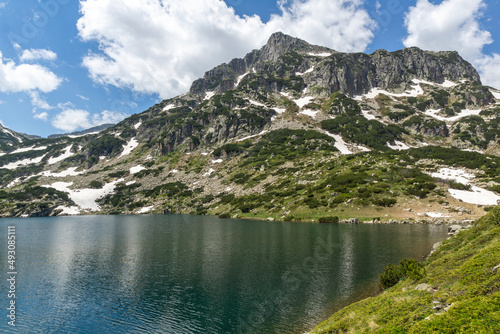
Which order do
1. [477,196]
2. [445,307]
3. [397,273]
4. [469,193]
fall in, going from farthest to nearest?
[469,193] < [477,196] < [397,273] < [445,307]

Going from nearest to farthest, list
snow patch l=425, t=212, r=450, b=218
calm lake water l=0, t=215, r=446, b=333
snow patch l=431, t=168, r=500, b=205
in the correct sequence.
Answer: calm lake water l=0, t=215, r=446, b=333 → snow patch l=425, t=212, r=450, b=218 → snow patch l=431, t=168, r=500, b=205

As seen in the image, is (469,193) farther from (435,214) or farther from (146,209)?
(146,209)

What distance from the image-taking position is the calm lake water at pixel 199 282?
782 inches

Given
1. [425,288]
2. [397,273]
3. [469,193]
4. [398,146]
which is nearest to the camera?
[425,288]

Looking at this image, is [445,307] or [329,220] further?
[329,220]

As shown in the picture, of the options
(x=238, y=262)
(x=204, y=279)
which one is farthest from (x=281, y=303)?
(x=238, y=262)

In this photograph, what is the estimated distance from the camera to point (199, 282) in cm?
2812

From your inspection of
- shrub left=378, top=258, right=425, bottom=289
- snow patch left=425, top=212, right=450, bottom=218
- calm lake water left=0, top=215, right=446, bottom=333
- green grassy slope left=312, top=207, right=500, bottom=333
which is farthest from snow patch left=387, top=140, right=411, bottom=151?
green grassy slope left=312, top=207, right=500, bottom=333

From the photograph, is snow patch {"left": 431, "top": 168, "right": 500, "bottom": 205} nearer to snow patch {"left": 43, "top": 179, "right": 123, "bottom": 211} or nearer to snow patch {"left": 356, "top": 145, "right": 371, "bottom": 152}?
snow patch {"left": 356, "top": 145, "right": 371, "bottom": 152}

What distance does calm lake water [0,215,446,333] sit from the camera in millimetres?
19875

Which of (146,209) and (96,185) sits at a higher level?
(96,185)

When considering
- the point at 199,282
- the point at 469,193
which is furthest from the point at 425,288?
the point at 469,193

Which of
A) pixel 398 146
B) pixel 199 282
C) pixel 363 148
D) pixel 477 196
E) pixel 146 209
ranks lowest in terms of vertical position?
pixel 199 282

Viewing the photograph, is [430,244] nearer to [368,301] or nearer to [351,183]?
[368,301]
